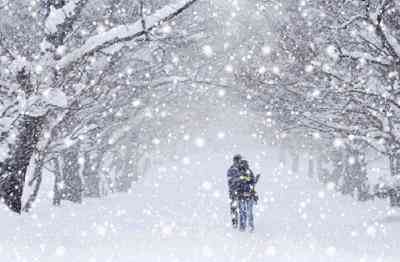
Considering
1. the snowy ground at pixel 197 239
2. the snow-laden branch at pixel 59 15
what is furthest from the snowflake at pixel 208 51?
the snow-laden branch at pixel 59 15

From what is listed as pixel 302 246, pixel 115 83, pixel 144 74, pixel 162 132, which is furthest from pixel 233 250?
pixel 162 132

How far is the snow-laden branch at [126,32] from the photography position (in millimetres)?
7832

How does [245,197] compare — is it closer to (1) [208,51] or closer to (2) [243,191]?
(2) [243,191]

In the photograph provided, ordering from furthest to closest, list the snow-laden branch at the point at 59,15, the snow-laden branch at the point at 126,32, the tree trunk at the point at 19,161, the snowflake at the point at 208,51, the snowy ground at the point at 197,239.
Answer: the snowflake at the point at 208,51
the tree trunk at the point at 19,161
the snow-laden branch at the point at 59,15
the snow-laden branch at the point at 126,32
the snowy ground at the point at 197,239

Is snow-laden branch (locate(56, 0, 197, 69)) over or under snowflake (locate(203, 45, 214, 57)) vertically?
under

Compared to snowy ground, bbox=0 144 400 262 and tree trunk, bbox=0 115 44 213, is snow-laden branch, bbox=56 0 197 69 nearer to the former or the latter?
tree trunk, bbox=0 115 44 213

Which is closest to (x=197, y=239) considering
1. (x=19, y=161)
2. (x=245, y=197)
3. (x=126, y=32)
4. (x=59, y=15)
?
(x=245, y=197)

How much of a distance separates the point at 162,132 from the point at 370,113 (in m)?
22.0

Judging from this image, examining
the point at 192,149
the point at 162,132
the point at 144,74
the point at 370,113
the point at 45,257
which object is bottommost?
the point at 45,257

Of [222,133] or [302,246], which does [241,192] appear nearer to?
[302,246]

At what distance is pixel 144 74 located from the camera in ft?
54.3

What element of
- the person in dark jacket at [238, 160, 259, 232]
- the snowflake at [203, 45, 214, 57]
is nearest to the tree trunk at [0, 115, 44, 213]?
the person in dark jacket at [238, 160, 259, 232]

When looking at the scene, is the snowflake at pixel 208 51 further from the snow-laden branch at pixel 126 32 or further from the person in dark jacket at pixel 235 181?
the snow-laden branch at pixel 126 32

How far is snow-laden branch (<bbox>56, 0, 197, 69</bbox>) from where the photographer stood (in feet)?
25.7
